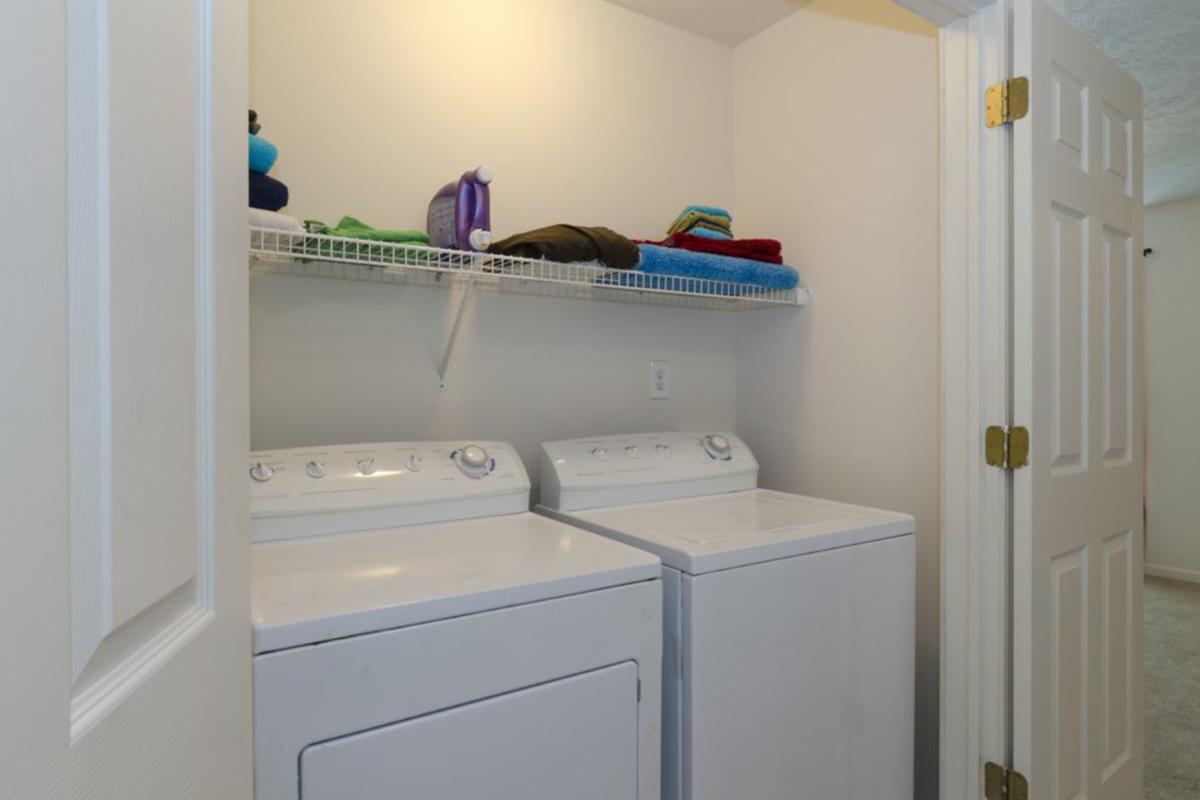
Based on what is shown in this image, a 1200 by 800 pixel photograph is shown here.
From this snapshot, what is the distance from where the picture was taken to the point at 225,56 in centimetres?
64

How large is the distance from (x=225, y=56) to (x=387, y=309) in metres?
1.11

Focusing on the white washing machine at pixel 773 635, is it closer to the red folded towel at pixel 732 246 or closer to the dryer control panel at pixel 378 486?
the dryer control panel at pixel 378 486

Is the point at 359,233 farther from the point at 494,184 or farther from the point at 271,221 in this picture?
the point at 494,184

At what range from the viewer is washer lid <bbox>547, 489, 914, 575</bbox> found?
128 centimetres

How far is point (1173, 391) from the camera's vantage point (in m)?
4.31

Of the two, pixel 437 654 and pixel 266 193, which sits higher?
pixel 266 193

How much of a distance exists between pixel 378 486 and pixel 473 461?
234mm

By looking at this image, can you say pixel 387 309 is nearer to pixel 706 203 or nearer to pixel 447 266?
pixel 447 266

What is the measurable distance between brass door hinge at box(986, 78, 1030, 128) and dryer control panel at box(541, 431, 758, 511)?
107 cm

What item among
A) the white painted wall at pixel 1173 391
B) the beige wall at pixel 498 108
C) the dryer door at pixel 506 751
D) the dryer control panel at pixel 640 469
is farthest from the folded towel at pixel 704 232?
the white painted wall at pixel 1173 391

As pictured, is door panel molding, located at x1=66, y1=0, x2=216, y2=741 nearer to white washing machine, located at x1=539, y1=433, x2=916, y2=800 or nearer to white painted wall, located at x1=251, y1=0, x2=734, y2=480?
white washing machine, located at x1=539, y1=433, x2=916, y2=800

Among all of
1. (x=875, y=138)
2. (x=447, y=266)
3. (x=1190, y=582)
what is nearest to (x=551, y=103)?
(x=447, y=266)

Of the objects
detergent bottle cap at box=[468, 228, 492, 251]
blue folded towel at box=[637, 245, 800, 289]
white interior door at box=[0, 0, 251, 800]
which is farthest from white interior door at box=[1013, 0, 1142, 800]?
white interior door at box=[0, 0, 251, 800]

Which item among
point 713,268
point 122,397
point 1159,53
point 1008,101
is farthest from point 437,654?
point 1159,53
